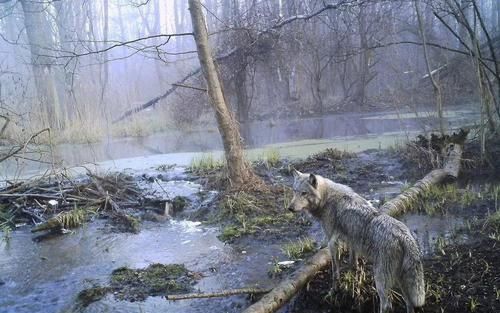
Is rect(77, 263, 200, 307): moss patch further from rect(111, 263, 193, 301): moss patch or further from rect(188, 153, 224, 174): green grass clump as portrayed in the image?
rect(188, 153, 224, 174): green grass clump

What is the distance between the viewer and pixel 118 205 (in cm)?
929

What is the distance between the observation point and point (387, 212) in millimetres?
6672

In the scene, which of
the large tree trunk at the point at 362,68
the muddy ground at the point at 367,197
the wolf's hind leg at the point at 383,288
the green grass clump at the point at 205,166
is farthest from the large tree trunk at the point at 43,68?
the wolf's hind leg at the point at 383,288

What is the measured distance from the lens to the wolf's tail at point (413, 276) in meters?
3.81

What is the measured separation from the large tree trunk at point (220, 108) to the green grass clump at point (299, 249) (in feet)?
9.14

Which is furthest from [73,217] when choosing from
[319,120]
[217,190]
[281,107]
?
[281,107]

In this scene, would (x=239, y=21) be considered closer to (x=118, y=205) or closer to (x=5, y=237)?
(x=118, y=205)

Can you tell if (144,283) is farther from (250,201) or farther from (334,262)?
(250,201)

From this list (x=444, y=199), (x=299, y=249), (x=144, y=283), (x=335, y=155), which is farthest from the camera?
(x=335, y=155)

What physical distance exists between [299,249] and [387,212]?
61.7 inches

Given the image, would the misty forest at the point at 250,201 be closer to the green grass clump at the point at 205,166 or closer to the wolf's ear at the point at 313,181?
the wolf's ear at the point at 313,181

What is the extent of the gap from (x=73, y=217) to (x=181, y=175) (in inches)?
144

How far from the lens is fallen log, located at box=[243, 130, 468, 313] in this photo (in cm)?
432

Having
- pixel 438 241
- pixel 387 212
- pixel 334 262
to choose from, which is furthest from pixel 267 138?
pixel 334 262
